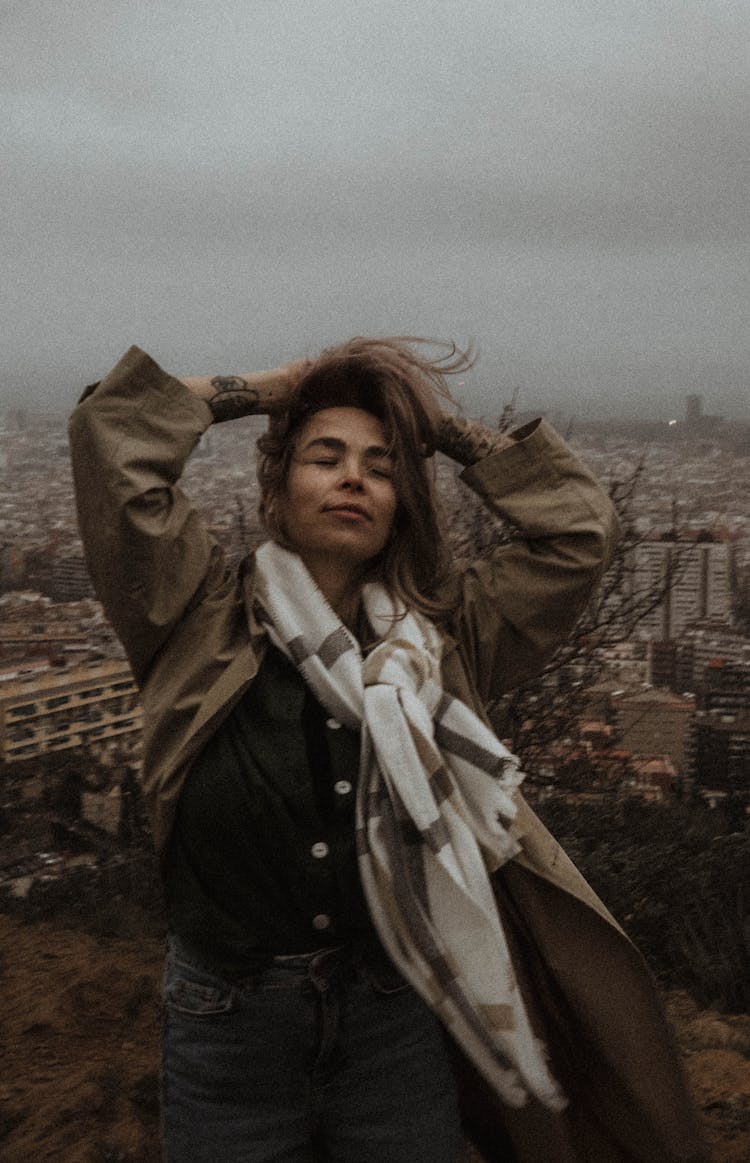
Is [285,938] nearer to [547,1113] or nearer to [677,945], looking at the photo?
[547,1113]

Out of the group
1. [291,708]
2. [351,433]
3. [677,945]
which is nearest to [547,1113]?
[291,708]

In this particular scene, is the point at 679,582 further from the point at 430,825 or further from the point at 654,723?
the point at 430,825

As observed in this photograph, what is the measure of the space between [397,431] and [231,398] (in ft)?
1.02

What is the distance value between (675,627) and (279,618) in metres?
3.48

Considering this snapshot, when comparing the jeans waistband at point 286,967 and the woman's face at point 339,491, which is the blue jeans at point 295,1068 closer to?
the jeans waistband at point 286,967

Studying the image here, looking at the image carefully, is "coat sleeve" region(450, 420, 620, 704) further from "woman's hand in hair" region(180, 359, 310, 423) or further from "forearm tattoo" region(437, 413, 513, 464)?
"woman's hand in hair" region(180, 359, 310, 423)

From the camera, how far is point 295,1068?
1742 millimetres

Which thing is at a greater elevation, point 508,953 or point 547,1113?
point 508,953

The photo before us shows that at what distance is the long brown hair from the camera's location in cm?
193

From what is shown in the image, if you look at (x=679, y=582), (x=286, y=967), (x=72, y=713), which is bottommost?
(x=72, y=713)

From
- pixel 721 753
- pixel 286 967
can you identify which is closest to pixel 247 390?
pixel 286 967

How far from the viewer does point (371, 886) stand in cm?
171

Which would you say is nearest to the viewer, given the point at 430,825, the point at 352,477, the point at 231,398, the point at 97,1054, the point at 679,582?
the point at 430,825

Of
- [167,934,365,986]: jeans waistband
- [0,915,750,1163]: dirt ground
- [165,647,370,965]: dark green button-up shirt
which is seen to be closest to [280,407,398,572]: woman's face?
[165,647,370,965]: dark green button-up shirt
